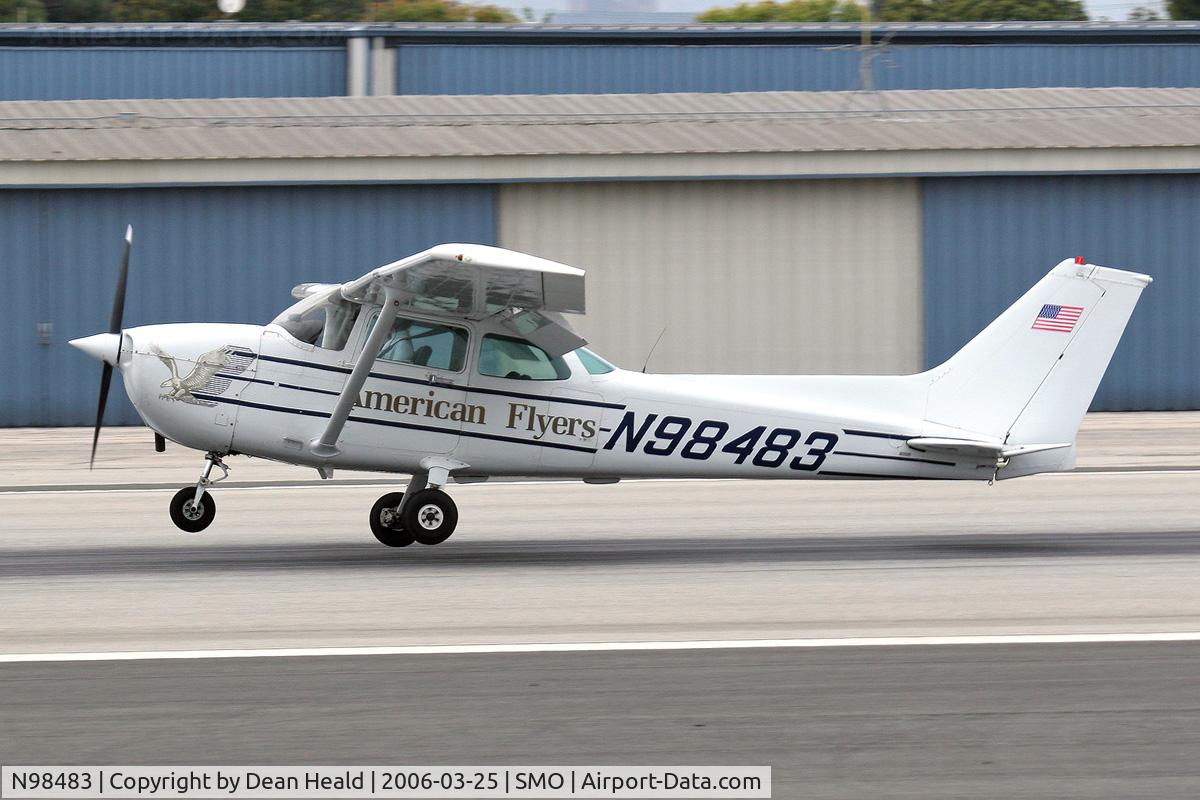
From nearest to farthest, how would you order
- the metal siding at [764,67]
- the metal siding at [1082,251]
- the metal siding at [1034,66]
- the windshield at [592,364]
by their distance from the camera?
the windshield at [592,364] → the metal siding at [1082,251] → the metal siding at [764,67] → the metal siding at [1034,66]

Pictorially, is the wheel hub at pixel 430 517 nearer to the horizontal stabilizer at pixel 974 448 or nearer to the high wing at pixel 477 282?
the high wing at pixel 477 282

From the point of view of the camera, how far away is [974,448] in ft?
35.5

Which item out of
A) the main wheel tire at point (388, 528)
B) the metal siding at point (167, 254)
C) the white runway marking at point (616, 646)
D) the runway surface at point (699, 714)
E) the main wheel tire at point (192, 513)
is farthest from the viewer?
the metal siding at point (167, 254)

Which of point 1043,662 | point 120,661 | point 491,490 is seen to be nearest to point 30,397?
point 491,490

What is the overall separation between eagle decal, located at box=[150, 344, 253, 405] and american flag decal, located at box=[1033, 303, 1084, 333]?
618 cm

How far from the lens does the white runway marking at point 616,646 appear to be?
7656 mm

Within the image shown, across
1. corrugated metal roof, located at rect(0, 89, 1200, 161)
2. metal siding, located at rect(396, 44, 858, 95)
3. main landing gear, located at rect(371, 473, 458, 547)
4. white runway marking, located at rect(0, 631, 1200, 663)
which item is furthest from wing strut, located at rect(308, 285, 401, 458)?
metal siding, located at rect(396, 44, 858, 95)

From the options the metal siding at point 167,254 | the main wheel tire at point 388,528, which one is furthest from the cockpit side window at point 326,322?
the metal siding at point 167,254

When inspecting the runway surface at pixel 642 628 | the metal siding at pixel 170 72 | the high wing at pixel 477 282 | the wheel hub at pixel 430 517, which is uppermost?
the metal siding at pixel 170 72

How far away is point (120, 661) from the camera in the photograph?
7.52 meters

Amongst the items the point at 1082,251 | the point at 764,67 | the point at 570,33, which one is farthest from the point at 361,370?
the point at 764,67

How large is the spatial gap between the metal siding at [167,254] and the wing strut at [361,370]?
37.5ft

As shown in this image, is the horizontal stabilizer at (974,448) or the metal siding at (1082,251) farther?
the metal siding at (1082,251)

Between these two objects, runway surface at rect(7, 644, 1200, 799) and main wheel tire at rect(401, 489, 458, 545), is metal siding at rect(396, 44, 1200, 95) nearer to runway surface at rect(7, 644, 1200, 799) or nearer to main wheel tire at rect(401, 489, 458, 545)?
main wheel tire at rect(401, 489, 458, 545)
